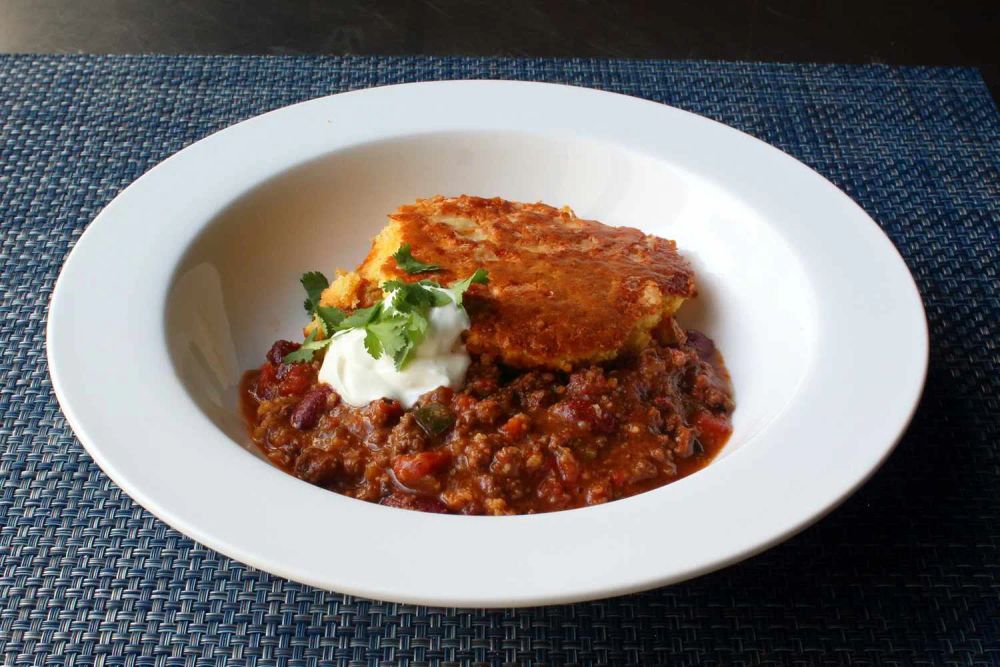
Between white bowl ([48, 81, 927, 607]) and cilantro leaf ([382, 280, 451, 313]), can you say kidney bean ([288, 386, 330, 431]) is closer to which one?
white bowl ([48, 81, 927, 607])

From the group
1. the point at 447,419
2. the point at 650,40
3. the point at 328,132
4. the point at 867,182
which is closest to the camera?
the point at 447,419

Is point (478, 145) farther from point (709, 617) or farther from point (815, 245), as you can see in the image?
point (709, 617)

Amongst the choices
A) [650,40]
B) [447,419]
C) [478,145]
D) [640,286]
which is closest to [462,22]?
[650,40]

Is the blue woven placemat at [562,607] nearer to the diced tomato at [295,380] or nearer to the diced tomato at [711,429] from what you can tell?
the diced tomato at [711,429]

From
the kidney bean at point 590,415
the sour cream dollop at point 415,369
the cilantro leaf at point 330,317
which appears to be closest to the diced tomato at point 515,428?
the kidney bean at point 590,415

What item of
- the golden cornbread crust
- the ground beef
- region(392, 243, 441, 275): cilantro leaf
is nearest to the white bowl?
the ground beef

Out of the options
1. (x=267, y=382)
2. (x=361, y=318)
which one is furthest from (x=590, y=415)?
(x=267, y=382)
